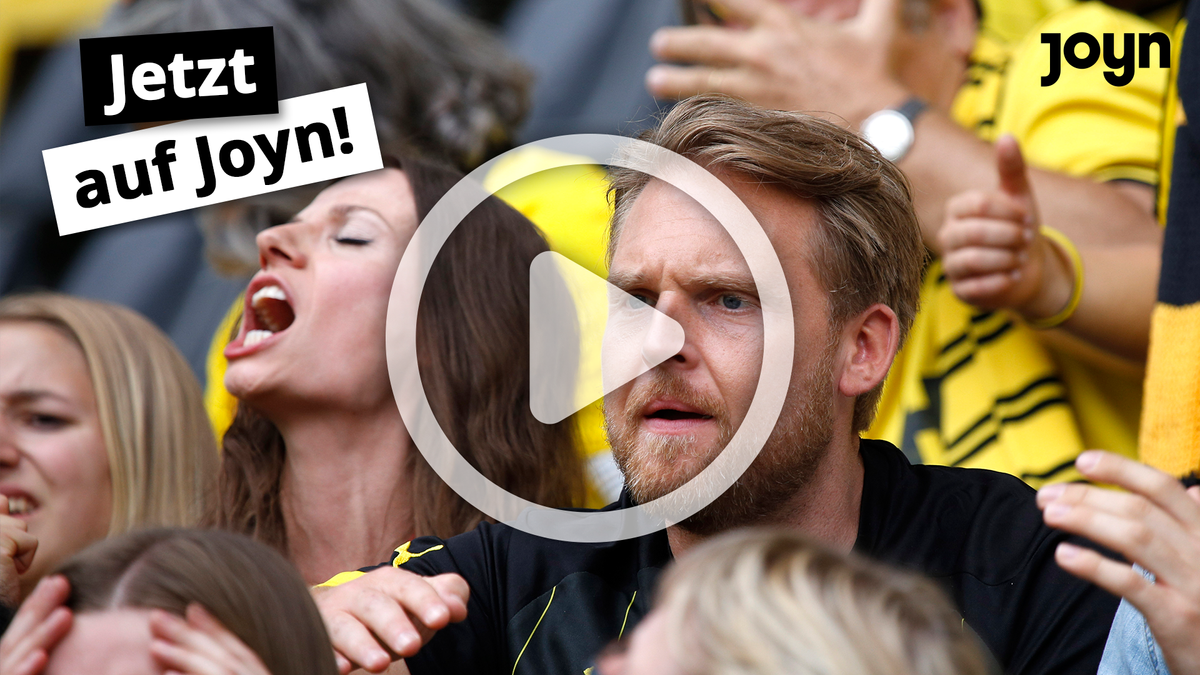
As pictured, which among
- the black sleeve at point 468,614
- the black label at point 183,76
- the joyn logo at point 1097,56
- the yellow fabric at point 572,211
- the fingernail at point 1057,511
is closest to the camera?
the fingernail at point 1057,511

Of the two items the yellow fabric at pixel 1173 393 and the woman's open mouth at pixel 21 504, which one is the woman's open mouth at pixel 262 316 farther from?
the yellow fabric at pixel 1173 393

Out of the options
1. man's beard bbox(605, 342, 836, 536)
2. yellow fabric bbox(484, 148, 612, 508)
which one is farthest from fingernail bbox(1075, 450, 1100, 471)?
yellow fabric bbox(484, 148, 612, 508)

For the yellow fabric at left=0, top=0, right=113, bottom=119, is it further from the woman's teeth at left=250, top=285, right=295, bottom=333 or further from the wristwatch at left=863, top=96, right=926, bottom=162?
the wristwatch at left=863, top=96, right=926, bottom=162

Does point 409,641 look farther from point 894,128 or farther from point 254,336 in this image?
point 894,128

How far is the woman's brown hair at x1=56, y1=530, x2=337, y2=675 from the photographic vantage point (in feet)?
3.95

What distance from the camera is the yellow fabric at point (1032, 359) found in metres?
2.24

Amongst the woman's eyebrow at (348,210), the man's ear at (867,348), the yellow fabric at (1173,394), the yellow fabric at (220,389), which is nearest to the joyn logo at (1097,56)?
the yellow fabric at (1173,394)

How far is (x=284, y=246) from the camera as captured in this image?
224 centimetres

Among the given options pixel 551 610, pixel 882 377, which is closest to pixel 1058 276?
pixel 882 377

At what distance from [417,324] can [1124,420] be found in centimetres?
134

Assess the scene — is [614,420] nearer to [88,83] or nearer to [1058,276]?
[1058,276]

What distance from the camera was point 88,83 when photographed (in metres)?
2.75

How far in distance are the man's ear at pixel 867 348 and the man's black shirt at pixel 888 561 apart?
108 millimetres

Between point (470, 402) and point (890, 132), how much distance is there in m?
0.92
